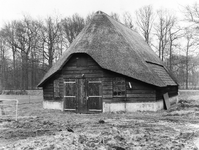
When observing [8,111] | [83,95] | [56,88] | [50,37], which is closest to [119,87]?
[83,95]

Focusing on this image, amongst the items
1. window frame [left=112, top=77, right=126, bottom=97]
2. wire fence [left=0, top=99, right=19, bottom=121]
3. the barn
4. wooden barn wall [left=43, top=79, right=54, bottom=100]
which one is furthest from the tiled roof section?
wire fence [left=0, top=99, right=19, bottom=121]

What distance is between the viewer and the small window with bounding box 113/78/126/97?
17.6 m

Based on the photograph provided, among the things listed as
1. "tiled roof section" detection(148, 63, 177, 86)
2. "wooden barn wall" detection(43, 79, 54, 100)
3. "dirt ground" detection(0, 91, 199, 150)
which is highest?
"tiled roof section" detection(148, 63, 177, 86)

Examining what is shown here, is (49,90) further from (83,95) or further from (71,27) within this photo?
(71,27)

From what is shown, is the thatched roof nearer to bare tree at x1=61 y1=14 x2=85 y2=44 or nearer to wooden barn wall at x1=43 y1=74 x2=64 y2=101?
wooden barn wall at x1=43 y1=74 x2=64 y2=101

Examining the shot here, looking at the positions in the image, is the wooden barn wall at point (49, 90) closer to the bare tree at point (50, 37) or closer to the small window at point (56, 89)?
the small window at point (56, 89)

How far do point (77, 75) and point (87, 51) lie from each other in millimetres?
1767

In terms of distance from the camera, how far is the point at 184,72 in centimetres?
5544

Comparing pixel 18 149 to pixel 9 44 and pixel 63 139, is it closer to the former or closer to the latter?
pixel 63 139

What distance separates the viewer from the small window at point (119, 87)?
691 inches

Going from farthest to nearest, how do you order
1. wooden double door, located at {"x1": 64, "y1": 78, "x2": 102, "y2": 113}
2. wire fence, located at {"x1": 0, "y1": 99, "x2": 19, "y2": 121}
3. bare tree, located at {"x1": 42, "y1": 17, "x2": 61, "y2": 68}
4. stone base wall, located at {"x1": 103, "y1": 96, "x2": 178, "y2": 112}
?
bare tree, located at {"x1": 42, "y1": 17, "x2": 61, "y2": 68}, wooden double door, located at {"x1": 64, "y1": 78, "x2": 102, "y2": 113}, stone base wall, located at {"x1": 103, "y1": 96, "x2": 178, "y2": 112}, wire fence, located at {"x1": 0, "y1": 99, "x2": 19, "y2": 121}

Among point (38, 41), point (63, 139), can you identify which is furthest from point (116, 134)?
point (38, 41)

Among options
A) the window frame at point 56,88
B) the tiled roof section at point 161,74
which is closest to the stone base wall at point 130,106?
the tiled roof section at point 161,74

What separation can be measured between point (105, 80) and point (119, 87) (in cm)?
102
